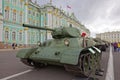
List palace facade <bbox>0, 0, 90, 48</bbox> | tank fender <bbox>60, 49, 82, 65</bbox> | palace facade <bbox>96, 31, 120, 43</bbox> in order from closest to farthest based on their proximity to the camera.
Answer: tank fender <bbox>60, 49, 82, 65</bbox> < palace facade <bbox>0, 0, 90, 48</bbox> < palace facade <bbox>96, 31, 120, 43</bbox>

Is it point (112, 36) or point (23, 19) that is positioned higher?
point (23, 19)

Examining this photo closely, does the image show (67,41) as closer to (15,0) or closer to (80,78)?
(80,78)

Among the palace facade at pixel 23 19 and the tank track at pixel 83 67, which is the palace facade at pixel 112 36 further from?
the tank track at pixel 83 67

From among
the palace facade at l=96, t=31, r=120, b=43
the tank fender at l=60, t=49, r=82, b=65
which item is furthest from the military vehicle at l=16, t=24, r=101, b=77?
the palace facade at l=96, t=31, r=120, b=43

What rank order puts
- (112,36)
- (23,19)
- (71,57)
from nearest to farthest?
(71,57) → (23,19) → (112,36)

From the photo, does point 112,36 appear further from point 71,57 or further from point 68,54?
point 71,57

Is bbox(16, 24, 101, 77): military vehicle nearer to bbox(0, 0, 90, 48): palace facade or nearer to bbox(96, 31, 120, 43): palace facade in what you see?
bbox(0, 0, 90, 48): palace facade

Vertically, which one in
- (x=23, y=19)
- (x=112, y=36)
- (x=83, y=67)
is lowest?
(x=83, y=67)

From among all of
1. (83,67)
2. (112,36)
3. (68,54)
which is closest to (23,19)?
(68,54)

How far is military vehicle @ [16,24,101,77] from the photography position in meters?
5.56

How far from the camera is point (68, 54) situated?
18.7 ft

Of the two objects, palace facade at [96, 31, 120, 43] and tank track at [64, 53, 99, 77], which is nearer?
A: tank track at [64, 53, 99, 77]

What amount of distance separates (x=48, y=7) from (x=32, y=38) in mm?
12314

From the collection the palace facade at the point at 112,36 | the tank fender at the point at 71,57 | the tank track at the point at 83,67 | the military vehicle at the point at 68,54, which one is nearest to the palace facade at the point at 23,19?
the military vehicle at the point at 68,54
